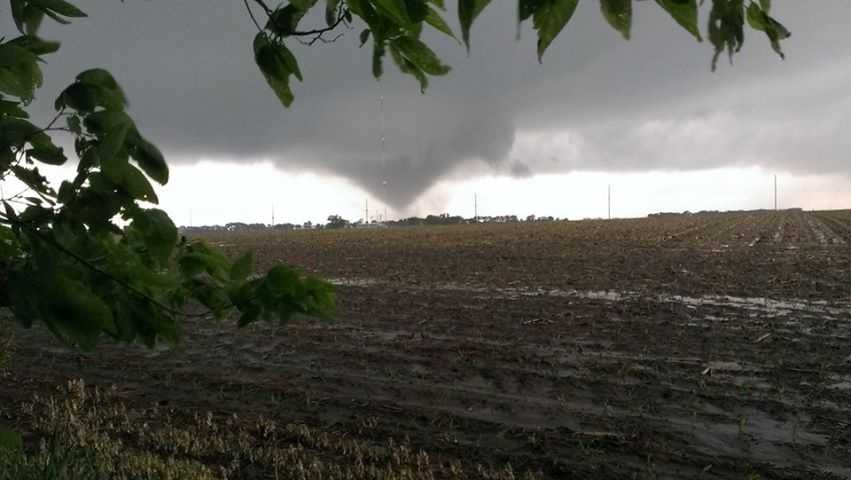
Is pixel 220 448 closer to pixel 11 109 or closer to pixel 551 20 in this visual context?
pixel 11 109

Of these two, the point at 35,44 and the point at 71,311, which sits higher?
the point at 35,44

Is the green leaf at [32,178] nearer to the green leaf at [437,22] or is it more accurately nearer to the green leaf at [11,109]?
the green leaf at [11,109]

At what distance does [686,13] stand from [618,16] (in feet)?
0.33

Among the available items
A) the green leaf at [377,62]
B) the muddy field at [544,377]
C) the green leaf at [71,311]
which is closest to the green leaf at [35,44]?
the green leaf at [71,311]

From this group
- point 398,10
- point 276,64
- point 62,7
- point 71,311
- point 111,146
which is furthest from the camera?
point 276,64

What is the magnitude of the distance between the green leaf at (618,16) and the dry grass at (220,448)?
3.93 meters

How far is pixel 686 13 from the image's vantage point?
1.00 metres

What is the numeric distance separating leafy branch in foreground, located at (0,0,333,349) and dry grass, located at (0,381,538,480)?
2641 millimetres

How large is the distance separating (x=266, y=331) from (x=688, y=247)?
25817 mm

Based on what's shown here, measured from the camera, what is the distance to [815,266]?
22.4m

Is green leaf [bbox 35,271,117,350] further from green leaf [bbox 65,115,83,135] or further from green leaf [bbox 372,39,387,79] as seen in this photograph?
green leaf [bbox 372,39,387,79]

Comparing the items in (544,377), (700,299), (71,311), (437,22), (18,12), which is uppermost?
(18,12)

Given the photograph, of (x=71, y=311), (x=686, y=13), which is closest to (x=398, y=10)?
(x=686, y=13)

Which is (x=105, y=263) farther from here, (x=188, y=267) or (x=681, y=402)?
(x=681, y=402)
